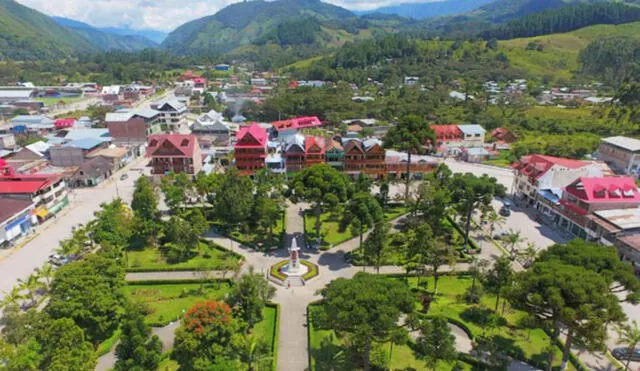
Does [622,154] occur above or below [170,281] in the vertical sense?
above

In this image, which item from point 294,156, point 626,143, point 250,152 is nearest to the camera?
point 250,152

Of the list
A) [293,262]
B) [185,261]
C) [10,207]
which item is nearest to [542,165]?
[293,262]

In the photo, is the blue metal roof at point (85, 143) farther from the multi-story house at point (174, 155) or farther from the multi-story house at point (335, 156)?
the multi-story house at point (335, 156)

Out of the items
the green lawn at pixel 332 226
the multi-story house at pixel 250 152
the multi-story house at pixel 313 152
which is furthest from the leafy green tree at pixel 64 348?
the multi-story house at pixel 313 152

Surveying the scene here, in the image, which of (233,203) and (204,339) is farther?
(233,203)

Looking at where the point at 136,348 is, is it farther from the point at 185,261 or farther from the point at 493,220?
the point at 493,220

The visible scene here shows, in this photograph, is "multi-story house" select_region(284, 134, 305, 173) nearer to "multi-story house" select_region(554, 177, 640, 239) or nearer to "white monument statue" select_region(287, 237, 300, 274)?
"white monument statue" select_region(287, 237, 300, 274)
